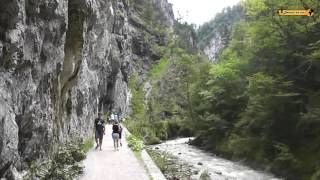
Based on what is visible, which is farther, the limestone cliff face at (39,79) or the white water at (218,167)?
the white water at (218,167)

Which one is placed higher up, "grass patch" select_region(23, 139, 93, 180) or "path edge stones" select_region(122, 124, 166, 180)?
"grass patch" select_region(23, 139, 93, 180)

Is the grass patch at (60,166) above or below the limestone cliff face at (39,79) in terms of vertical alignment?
below

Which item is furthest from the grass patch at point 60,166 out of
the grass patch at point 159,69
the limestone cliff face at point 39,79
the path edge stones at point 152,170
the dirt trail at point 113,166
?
the grass patch at point 159,69

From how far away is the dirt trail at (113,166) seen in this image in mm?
16547

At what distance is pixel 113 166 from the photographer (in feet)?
62.1

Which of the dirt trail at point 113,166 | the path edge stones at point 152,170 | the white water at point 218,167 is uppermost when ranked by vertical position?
the dirt trail at point 113,166

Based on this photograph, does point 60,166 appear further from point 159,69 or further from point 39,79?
point 159,69

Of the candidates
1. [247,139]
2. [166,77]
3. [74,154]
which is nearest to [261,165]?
[247,139]

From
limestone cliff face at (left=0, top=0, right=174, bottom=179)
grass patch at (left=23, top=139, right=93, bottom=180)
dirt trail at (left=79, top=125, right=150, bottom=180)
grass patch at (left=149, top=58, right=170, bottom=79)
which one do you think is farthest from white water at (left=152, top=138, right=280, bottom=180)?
grass patch at (left=149, top=58, right=170, bottom=79)

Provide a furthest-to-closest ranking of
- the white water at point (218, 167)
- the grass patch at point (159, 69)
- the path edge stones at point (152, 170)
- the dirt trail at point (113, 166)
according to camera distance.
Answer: the grass patch at point (159, 69)
the white water at point (218, 167)
the path edge stones at point (152, 170)
the dirt trail at point (113, 166)

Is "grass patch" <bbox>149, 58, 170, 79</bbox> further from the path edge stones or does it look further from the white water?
the path edge stones

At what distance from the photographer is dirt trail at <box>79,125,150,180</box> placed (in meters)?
16.5

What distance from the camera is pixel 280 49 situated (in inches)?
1091

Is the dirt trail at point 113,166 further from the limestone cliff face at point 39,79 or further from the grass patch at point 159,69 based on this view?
the grass patch at point 159,69
